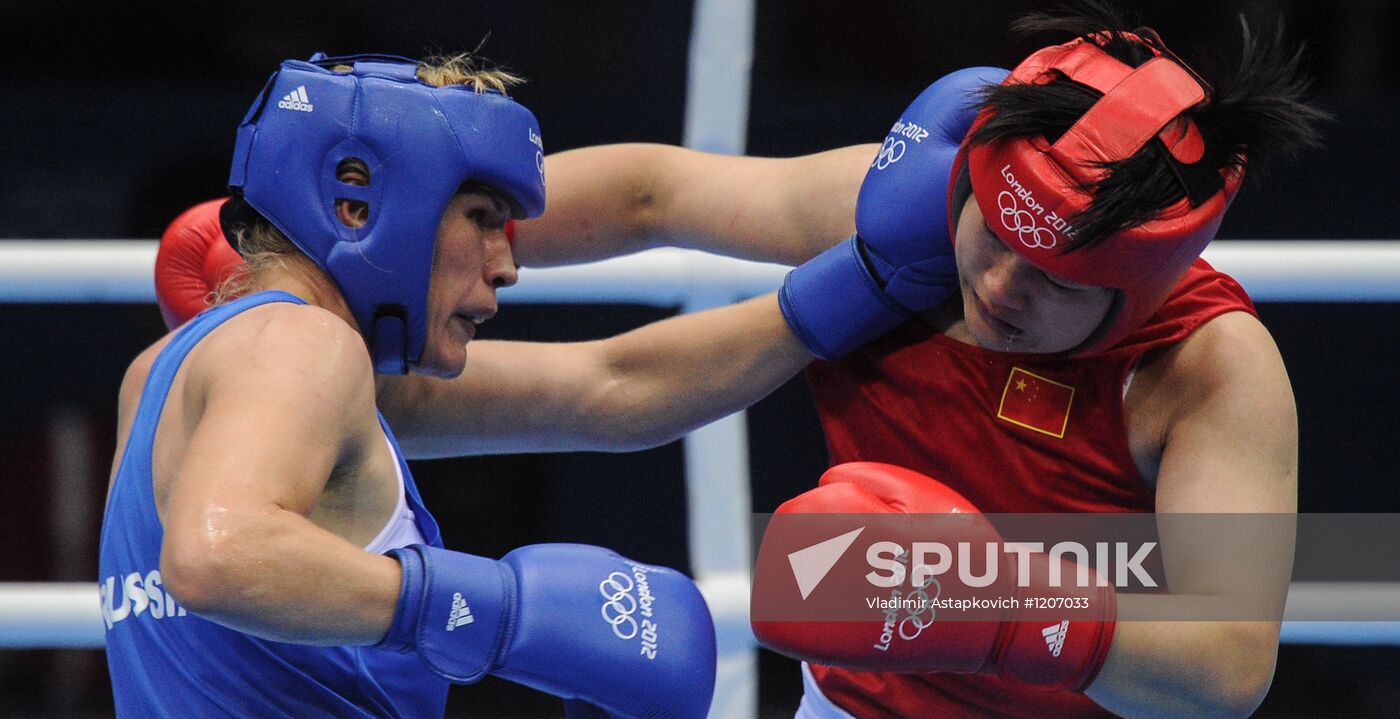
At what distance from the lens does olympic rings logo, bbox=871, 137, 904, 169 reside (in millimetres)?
1702

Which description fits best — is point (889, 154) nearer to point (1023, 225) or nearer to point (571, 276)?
point (1023, 225)

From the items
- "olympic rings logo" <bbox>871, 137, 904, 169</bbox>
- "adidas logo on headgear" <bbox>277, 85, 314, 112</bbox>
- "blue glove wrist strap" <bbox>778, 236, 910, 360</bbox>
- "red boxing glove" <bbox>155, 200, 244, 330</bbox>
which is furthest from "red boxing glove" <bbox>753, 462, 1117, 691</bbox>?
"red boxing glove" <bbox>155, 200, 244, 330</bbox>

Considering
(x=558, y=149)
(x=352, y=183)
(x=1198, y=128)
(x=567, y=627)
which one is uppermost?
(x=1198, y=128)

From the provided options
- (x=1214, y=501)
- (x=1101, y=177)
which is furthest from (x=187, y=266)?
(x=1214, y=501)

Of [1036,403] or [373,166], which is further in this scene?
[1036,403]

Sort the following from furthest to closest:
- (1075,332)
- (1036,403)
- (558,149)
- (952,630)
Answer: (558,149) → (1036,403) → (1075,332) → (952,630)

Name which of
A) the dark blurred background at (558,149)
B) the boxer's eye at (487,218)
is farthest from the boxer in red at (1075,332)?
the dark blurred background at (558,149)

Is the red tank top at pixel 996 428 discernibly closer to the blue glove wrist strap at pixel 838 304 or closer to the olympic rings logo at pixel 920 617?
the blue glove wrist strap at pixel 838 304

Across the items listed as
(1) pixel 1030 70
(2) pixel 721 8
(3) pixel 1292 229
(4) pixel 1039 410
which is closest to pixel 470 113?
(1) pixel 1030 70

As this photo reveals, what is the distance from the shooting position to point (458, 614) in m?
1.32

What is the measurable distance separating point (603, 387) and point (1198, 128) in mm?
805

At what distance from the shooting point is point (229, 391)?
1295 mm

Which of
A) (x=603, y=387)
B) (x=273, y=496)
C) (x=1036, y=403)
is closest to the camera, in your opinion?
(x=273, y=496)

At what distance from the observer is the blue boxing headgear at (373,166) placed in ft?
5.01
